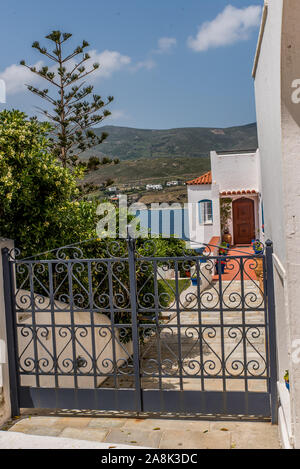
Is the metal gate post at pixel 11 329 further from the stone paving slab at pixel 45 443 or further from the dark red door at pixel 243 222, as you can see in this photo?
the dark red door at pixel 243 222

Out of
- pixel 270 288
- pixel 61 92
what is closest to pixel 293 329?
pixel 270 288

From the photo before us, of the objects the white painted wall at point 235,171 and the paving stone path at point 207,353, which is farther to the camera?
the white painted wall at point 235,171

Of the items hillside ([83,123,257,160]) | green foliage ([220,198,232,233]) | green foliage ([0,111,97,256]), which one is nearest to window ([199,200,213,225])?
green foliage ([220,198,232,233])

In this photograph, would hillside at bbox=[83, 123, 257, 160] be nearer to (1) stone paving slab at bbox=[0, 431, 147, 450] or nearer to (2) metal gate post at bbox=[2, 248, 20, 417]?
(2) metal gate post at bbox=[2, 248, 20, 417]

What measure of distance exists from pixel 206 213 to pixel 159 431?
16552 millimetres

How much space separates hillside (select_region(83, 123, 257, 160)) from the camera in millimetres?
58750

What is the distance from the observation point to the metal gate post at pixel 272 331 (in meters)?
4.21

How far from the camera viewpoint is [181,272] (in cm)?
1545

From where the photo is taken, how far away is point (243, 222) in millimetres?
21031

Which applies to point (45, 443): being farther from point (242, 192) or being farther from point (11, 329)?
point (242, 192)

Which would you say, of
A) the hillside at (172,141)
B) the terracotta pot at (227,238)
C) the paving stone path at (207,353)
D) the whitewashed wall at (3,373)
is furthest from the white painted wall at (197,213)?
the hillside at (172,141)

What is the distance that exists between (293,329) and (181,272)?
12295 mm

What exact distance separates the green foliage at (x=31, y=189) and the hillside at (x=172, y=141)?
51517 millimetres
